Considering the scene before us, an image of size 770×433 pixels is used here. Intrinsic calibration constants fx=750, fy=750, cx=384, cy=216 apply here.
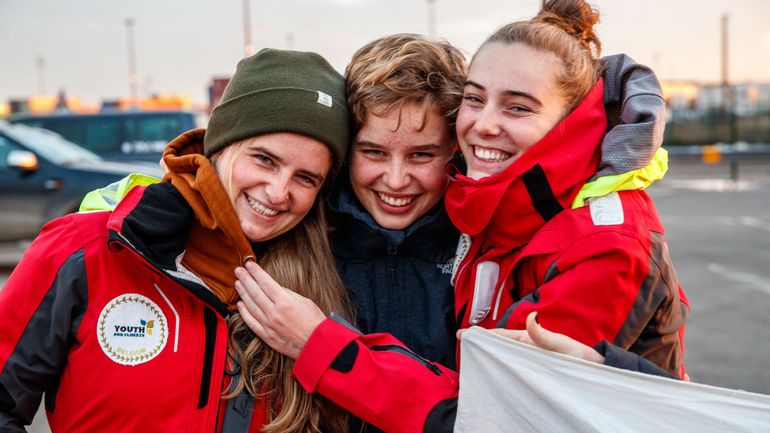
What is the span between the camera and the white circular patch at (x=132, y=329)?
2.09 m

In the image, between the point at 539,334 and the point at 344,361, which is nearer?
the point at 539,334

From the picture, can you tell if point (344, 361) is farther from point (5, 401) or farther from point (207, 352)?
point (5, 401)

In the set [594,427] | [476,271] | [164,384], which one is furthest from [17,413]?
[594,427]

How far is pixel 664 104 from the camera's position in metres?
2.37

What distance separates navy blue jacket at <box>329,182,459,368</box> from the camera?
2.54m

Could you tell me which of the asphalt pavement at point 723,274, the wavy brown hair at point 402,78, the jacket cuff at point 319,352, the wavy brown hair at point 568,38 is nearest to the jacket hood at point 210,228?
the jacket cuff at point 319,352

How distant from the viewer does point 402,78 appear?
2502 millimetres

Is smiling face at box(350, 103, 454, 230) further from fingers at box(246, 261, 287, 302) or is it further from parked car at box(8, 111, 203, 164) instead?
parked car at box(8, 111, 203, 164)

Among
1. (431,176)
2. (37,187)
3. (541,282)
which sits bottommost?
(37,187)

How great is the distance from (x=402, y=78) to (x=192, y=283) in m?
0.97

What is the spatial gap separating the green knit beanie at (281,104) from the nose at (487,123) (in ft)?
1.44

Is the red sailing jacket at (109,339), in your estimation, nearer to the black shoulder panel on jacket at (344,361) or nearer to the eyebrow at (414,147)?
the black shoulder panel on jacket at (344,361)

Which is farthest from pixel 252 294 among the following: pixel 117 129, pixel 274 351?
pixel 117 129

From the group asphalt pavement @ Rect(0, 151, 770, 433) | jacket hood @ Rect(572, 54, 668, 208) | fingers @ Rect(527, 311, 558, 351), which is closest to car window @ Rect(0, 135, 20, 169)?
asphalt pavement @ Rect(0, 151, 770, 433)
